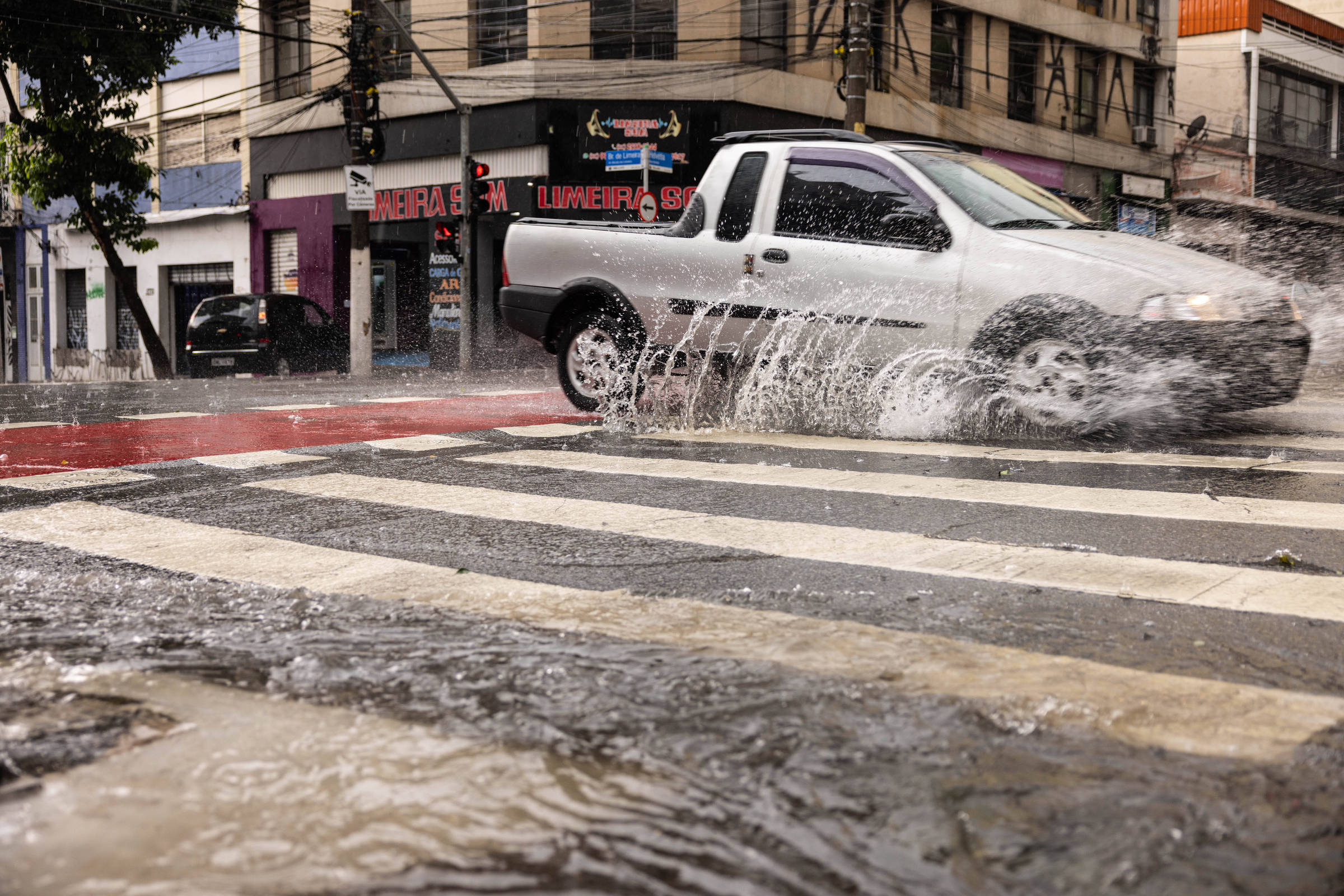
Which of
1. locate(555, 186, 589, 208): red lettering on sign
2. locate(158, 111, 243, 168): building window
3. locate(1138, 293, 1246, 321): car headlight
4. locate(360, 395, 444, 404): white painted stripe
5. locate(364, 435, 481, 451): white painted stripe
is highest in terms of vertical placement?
locate(158, 111, 243, 168): building window

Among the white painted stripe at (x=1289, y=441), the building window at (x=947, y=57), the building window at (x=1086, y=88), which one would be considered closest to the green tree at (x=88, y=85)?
the building window at (x=947, y=57)

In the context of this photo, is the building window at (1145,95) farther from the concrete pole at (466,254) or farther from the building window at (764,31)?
the concrete pole at (466,254)

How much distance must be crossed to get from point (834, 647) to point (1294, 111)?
42561mm

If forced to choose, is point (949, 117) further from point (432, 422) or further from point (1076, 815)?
point (1076, 815)

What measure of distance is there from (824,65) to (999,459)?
68.5 ft

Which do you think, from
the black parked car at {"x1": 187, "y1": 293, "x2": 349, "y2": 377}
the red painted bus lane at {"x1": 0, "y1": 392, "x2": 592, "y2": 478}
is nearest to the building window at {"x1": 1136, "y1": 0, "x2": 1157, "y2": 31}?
the black parked car at {"x1": 187, "y1": 293, "x2": 349, "y2": 377}

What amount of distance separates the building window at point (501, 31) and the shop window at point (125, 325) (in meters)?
13.6

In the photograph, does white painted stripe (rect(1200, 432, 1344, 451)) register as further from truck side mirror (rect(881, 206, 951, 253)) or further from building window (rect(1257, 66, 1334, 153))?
building window (rect(1257, 66, 1334, 153))

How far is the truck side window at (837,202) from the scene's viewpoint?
736 cm

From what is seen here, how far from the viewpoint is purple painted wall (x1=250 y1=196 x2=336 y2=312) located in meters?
28.2

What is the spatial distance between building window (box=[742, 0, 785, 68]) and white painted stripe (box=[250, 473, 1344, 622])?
20471 millimetres

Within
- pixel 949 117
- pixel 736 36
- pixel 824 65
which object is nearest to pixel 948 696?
pixel 736 36

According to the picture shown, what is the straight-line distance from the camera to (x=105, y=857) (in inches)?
73.4

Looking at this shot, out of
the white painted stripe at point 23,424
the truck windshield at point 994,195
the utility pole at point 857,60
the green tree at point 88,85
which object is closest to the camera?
the truck windshield at point 994,195
